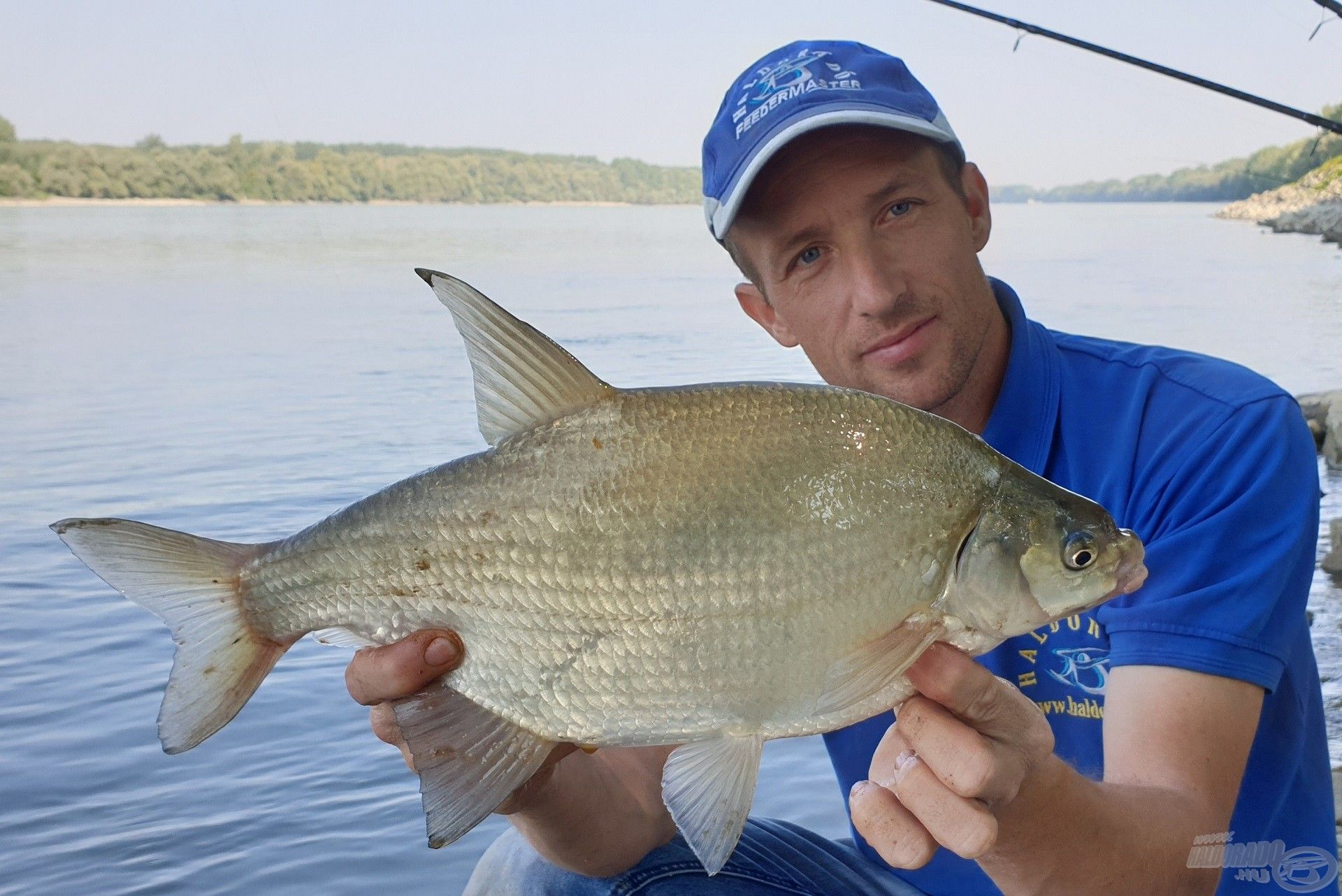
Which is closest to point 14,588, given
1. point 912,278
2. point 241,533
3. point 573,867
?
point 241,533

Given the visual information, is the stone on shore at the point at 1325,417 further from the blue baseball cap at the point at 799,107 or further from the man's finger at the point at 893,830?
the man's finger at the point at 893,830

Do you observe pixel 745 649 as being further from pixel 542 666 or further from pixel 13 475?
pixel 13 475

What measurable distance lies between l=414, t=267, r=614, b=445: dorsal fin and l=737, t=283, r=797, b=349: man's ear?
4.04ft

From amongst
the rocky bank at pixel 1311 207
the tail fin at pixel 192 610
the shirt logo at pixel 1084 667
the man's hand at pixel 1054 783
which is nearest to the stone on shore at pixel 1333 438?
the shirt logo at pixel 1084 667

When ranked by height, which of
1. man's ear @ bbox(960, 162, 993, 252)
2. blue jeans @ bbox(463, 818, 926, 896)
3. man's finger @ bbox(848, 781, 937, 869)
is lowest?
blue jeans @ bbox(463, 818, 926, 896)

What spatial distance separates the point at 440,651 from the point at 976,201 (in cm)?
198

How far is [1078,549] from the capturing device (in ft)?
5.38

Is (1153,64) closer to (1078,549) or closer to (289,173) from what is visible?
(1078,549)

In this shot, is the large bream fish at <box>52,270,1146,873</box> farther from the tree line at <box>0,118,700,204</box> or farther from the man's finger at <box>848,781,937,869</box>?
the tree line at <box>0,118,700,204</box>

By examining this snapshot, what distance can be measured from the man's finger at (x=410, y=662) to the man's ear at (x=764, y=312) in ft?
4.63

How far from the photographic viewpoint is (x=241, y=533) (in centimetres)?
788

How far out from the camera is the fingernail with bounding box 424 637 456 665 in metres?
1.83

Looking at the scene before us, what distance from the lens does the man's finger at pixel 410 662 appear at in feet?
5.99

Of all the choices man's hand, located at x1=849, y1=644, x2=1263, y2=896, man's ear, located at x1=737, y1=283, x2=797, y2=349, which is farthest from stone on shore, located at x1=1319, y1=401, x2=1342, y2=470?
man's hand, located at x1=849, y1=644, x2=1263, y2=896
